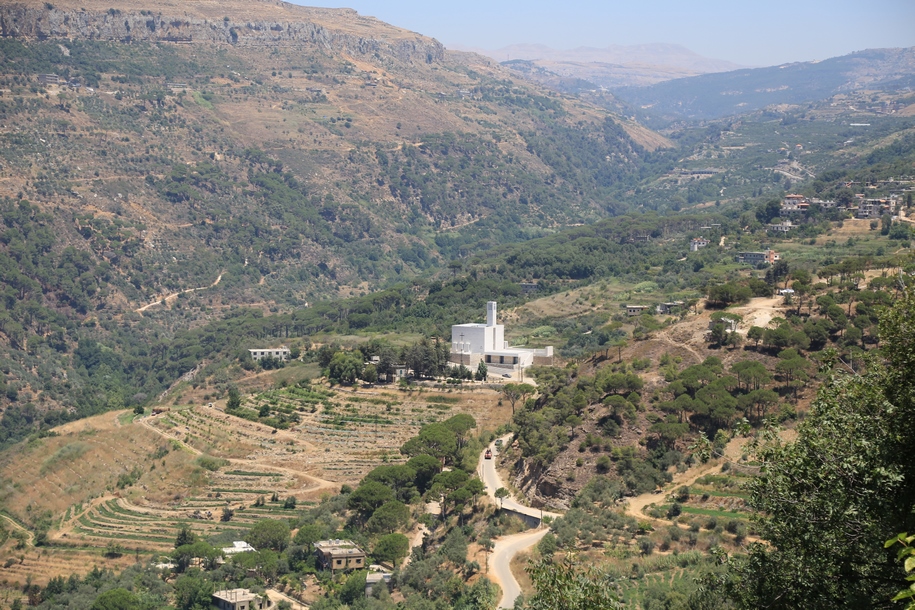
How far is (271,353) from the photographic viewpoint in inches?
3295

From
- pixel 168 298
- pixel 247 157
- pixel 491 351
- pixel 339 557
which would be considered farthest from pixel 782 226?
pixel 247 157

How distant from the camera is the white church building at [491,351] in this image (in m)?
67.6

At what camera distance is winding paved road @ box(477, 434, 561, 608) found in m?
37.1

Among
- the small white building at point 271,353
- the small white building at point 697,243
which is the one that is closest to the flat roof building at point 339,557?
the small white building at point 271,353

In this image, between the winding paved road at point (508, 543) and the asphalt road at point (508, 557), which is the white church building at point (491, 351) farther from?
the asphalt road at point (508, 557)

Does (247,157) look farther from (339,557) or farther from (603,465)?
(603,465)

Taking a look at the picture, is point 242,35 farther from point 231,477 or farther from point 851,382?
point 851,382

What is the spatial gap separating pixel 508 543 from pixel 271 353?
4486 centimetres

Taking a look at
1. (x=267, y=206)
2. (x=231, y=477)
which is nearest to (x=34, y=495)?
(x=231, y=477)

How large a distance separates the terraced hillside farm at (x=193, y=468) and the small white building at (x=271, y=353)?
13.5 metres

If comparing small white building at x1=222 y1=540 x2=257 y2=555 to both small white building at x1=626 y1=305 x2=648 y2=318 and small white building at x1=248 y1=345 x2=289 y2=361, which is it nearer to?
small white building at x1=626 y1=305 x2=648 y2=318

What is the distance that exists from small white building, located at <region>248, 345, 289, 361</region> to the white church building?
1691 cm

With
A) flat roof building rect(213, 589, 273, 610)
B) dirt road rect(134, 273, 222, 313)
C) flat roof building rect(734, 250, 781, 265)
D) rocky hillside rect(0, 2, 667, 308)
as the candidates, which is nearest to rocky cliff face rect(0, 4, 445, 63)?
rocky hillside rect(0, 2, 667, 308)

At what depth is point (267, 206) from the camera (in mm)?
147000
